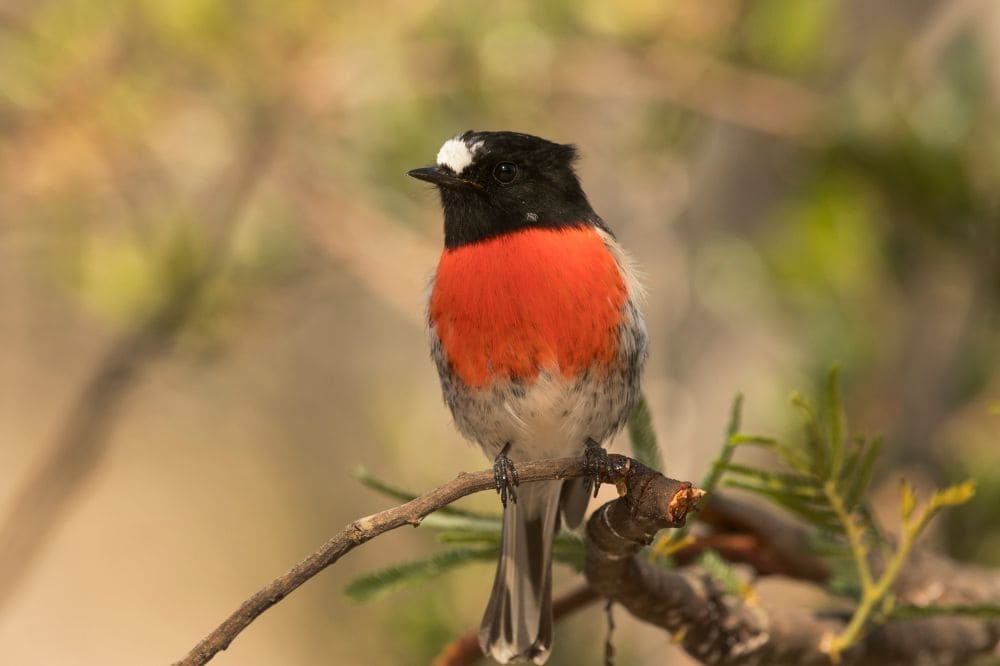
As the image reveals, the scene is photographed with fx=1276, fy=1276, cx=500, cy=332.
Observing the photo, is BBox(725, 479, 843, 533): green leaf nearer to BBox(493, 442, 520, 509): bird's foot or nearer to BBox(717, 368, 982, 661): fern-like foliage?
BBox(717, 368, 982, 661): fern-like foliage

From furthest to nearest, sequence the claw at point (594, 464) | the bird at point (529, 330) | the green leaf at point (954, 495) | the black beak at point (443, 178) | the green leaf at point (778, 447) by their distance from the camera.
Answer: the black beak at point (443, 178), the bird at point (529, 330), the claw at point (594, 464), the green leaf at point (954, 495), the green leaf at point (778, 447)

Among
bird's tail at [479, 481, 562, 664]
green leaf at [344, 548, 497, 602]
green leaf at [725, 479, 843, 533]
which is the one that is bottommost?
bird's tail at [479, 481, 562, 664]

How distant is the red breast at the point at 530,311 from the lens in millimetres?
3133

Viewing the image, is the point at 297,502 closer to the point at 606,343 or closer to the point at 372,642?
the point at 372,642

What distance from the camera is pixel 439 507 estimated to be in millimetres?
1903

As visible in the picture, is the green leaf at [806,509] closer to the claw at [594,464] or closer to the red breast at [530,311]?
the claw at [594,464]

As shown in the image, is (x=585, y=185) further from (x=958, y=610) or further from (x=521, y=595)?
(x=958, y=610)

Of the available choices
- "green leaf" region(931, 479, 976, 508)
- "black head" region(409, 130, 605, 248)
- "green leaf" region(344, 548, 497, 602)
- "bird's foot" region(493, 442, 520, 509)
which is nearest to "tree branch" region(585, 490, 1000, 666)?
"green leaf" region(931, 479, 976, 508)

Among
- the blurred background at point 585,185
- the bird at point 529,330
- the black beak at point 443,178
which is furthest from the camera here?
the blurred background at point 585,185

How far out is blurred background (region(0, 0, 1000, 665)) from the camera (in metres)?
4.23

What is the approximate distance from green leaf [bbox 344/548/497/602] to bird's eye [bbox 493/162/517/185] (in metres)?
1.24

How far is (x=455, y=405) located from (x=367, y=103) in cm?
219

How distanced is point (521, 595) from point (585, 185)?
3.04 meters

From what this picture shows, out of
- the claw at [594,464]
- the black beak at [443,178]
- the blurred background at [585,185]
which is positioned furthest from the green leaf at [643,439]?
the blurred background at [585,185]
